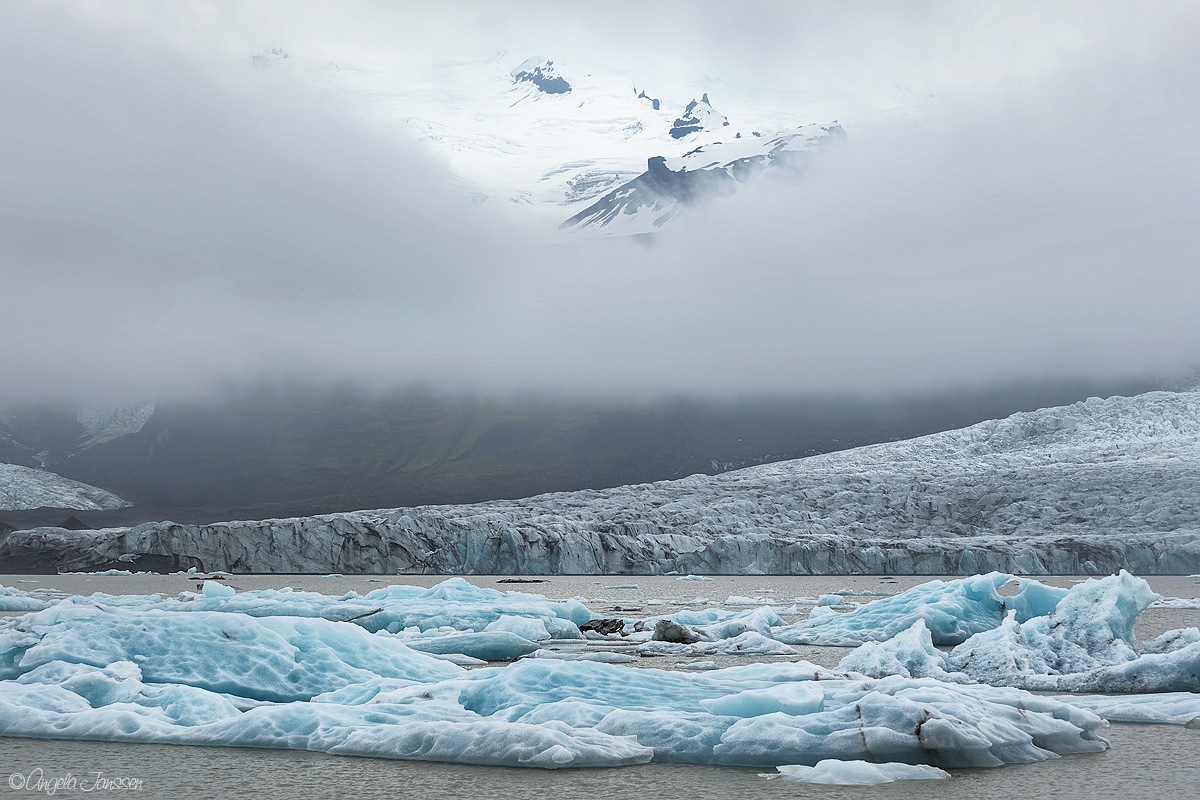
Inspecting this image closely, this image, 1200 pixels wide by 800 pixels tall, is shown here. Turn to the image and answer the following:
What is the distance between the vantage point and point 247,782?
7.23 m

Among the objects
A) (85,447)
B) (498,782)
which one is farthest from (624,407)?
(498,782)

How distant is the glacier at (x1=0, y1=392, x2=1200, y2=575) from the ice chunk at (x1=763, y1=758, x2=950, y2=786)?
39.5 meters

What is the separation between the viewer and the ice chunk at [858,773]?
6.96 metres

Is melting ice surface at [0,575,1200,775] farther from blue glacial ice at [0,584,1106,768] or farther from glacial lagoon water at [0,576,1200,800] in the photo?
glacial lagoon water at [0,576,1200,800]

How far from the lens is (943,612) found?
50.4 ft

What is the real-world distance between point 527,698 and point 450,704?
70cm

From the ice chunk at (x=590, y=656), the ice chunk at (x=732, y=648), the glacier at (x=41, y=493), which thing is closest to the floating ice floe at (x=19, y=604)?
the ice chunk at (x=590, y=656)

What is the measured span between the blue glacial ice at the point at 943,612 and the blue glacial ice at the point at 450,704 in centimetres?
607

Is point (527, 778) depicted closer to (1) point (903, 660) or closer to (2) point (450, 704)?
(2) point (450, 704)

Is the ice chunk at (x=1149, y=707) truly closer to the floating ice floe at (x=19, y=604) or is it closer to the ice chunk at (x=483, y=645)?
the ice chunk at (x=483, y=645)

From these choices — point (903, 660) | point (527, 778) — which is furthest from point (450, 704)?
point (903, 660)

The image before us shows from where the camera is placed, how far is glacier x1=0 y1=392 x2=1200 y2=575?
4597 centimetres

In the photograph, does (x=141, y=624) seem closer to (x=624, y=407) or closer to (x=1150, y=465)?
(x=1150, y=465)

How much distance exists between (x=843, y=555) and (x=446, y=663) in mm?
37598
